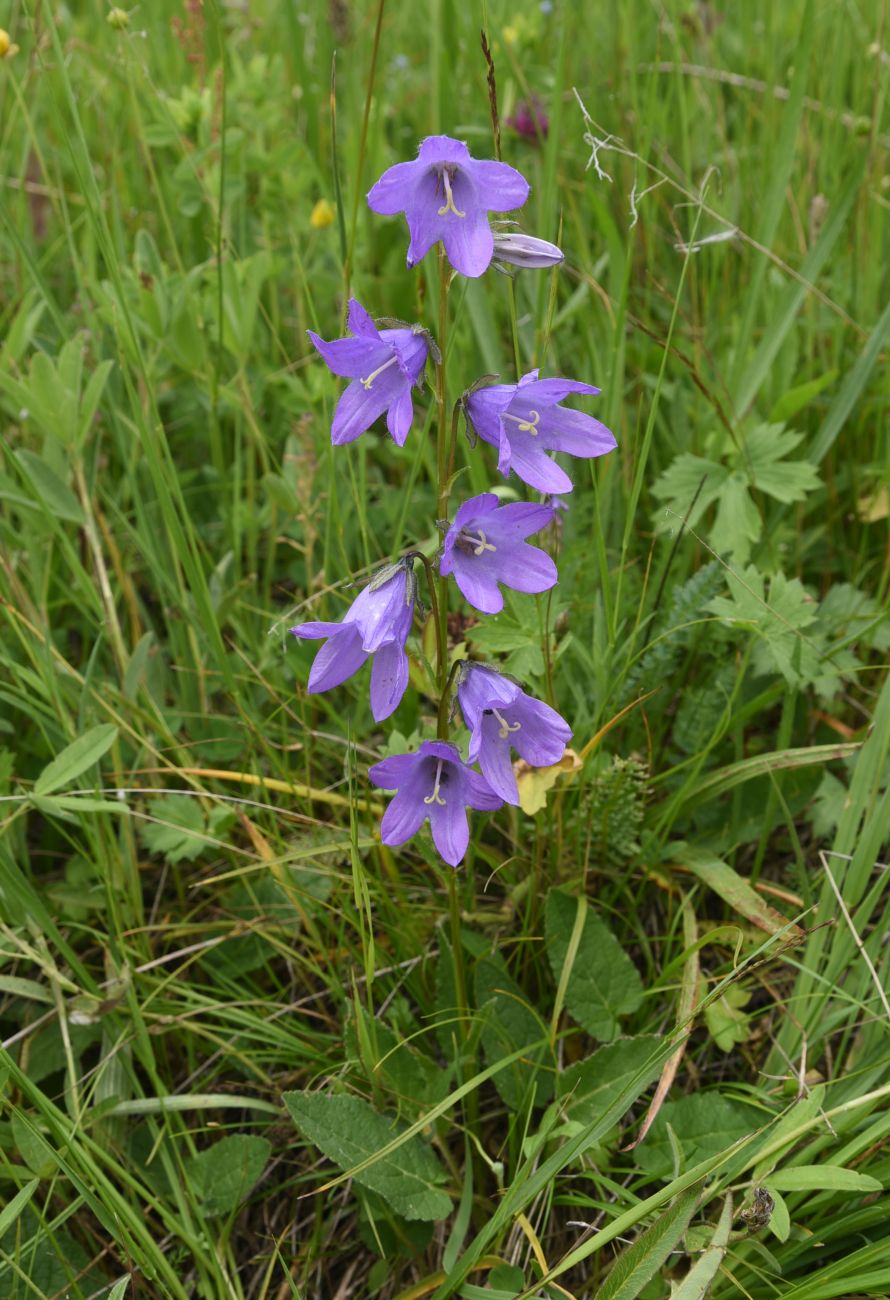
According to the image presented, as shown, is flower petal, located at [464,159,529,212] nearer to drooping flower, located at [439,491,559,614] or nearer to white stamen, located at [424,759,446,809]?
drooping flower, located at [439,491,559,614]

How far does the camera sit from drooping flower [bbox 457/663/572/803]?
1657 mm

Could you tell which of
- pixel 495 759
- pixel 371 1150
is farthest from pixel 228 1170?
pixel 495 759

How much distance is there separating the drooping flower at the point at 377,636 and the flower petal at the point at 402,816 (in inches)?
5.5

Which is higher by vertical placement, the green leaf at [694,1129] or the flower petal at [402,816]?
the flower petal at [402,816]

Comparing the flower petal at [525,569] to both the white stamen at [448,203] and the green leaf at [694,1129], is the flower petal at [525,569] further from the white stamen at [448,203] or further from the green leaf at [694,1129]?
the green leaf at [694,1129]

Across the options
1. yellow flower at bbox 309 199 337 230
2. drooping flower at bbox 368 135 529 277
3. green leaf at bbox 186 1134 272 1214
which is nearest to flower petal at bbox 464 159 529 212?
drooping flower at bbox 368 135 529 277

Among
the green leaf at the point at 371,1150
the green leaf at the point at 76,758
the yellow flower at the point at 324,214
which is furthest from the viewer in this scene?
the yellow flower at the point at 324,214

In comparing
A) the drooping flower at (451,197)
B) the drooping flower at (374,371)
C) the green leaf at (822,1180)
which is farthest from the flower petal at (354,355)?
the green leaf at (822,1180)

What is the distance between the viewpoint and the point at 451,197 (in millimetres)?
1473

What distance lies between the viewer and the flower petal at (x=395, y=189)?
1405 millimetres

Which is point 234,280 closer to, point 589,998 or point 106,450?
point 106,450

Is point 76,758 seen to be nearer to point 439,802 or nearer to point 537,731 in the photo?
point 439,802

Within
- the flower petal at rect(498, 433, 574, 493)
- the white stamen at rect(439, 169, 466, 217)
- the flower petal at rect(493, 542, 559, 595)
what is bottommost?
the flower petal at rect(493, 542, 559, 595)

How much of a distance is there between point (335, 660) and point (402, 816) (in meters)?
0.26
